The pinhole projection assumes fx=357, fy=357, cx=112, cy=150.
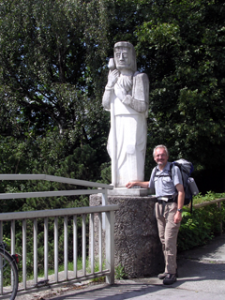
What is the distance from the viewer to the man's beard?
5129 millimetres

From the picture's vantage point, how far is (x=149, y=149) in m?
11.5

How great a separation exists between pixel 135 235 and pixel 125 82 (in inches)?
84.9

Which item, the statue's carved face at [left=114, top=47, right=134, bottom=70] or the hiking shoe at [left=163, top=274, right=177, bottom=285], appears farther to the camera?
the statue's carved face at [left=114, top=47, right=134, bottom=70]

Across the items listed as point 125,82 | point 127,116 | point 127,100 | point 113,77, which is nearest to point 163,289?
point 127,116

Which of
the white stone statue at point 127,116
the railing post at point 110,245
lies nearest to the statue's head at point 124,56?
the white stone statue at point 127,116

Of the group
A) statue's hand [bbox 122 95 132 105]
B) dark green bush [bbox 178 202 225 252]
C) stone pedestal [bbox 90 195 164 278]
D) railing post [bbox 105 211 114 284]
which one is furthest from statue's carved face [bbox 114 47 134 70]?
dark green bush [bbox 178 202 225 252]

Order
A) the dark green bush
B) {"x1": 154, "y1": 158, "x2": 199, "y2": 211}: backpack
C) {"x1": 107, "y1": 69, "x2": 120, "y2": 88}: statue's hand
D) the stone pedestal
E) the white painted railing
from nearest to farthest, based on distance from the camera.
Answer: the white painted railing → {"x1": 154, "y1": 158, "x2": 199, "y2": 211}: backpack → the stone pedestal → {"x1": 107, "y1": 69, "x2": 120, "y2": 88}: statue's hand → the dark green bush

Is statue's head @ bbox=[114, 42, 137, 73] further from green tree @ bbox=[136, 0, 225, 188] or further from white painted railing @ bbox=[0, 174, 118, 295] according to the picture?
green tree @ bbox=[136, 0, 225, 188]

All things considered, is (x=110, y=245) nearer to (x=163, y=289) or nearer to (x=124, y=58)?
(x=163, y=289)

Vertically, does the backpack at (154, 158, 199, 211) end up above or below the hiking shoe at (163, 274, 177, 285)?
above

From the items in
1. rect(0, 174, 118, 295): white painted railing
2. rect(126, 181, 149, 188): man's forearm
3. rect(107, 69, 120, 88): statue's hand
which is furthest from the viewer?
rect(107, 69, 120, 88): statue's hand

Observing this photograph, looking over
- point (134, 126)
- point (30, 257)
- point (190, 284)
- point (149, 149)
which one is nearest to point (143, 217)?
point (190, 284)

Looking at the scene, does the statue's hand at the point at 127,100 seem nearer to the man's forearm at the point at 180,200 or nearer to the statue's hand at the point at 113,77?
the statue's hand at the point at 113,77

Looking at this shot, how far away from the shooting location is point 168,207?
4379mm
